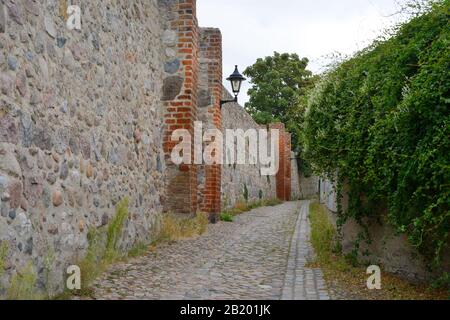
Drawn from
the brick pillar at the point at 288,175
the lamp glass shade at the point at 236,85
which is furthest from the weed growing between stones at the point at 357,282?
the brick pillar at the point at 288,175

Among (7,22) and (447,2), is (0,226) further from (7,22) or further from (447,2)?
(447,2)

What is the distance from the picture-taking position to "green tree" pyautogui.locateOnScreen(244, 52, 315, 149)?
115 feet

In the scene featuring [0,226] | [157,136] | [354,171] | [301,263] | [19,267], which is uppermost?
[157,136]

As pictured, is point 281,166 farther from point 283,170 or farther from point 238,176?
point 238,176

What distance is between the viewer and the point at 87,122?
15.4ft

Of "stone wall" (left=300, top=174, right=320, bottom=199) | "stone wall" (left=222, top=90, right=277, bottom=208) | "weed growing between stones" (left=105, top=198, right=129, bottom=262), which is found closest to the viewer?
"weed growing between stones" (left=105, top=198, right=129, bottom=262)

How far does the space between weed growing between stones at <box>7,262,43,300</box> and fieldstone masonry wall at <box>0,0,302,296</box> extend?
5 cm

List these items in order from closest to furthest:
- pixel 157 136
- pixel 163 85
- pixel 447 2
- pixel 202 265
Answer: pixel 447 2
pixel 202 265
pixel 157 136
pixel 163 85

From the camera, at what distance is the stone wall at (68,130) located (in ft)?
10.8

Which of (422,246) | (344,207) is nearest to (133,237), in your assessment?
(344,207)

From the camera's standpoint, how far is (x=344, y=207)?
5395mm

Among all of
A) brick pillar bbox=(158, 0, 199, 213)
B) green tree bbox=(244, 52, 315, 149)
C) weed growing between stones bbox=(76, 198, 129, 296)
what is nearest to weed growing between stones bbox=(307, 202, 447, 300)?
weed growing between stones bbox=(76, 198, 129, 296)

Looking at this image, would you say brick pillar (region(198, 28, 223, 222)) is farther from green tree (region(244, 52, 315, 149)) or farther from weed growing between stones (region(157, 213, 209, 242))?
green tree (region(244, 52, 315, 149))

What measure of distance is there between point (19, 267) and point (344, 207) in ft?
11.2
